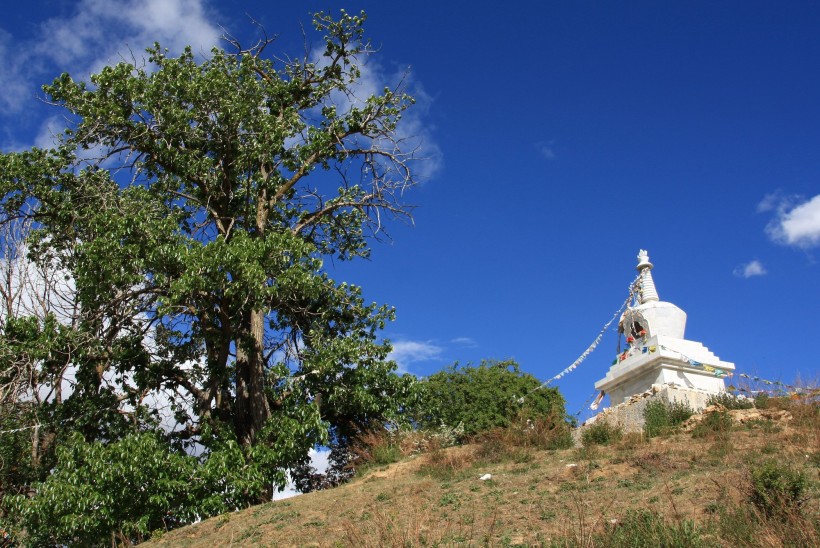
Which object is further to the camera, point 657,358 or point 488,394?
point 488,394

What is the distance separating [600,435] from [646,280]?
34.9 feet

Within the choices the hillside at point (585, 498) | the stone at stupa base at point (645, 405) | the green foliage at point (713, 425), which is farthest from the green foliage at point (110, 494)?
the green foliage at point (713, 425)

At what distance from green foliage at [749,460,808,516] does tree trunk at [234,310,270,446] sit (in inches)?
379

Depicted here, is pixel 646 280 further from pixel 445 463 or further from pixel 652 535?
pixel 652 535

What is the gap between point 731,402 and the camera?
16.0m

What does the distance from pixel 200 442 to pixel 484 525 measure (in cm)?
757

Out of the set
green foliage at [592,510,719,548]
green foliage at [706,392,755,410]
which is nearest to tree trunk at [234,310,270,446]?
green foliage at [592,510,719,548]

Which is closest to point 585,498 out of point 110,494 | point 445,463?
point 445,463

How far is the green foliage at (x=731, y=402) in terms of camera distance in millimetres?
15789

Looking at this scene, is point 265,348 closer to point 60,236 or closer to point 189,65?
point 60,236

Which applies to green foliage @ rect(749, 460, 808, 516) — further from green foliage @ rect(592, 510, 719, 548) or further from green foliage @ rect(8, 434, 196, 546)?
green foliage @ rect(8, 434, 196, 546)

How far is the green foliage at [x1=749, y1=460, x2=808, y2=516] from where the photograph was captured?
25.1ft

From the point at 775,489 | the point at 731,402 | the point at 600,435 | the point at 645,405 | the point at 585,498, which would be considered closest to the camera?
the point at 775,489

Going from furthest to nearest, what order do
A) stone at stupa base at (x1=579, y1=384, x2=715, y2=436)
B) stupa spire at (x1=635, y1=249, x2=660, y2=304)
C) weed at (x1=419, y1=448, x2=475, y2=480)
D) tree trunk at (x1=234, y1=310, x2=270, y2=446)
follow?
1. stupa spire at (x1=635, y1=249, x2=660, y2=304)
2. stone at stupa base at (x1=579, y1=384, x2=715, y2=436)
3. tree trunk at (x1=234, y1=310, x2=270, y2=446)
4. weed at (x1=419, y1=448, x2=475, y2=480)
